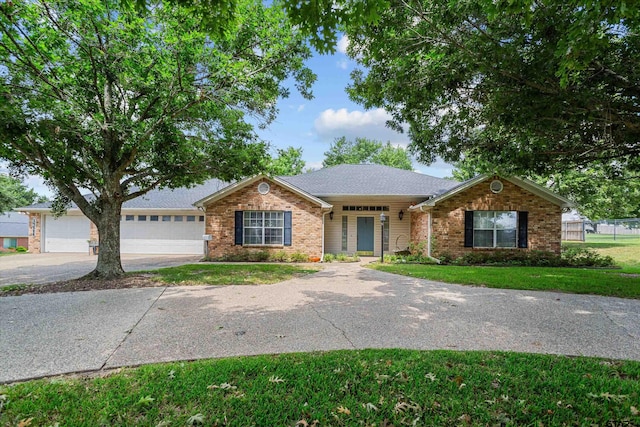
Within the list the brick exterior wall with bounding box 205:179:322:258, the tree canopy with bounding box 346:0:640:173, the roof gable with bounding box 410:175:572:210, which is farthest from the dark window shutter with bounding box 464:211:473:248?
the tree canopy with bounding box 346:0:640:173

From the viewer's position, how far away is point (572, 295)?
23.1 ft

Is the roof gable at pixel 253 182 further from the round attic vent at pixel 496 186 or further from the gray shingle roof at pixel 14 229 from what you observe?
the gray shingle roof at pixel 14 229

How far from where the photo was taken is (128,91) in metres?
8.90

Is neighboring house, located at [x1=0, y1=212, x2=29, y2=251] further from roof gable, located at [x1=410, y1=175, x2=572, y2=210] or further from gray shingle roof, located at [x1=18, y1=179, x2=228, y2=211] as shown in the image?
roof gable, located at [x1=410, y1=175, x2=572, y2=210]

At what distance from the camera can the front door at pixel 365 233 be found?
16297 millimetres

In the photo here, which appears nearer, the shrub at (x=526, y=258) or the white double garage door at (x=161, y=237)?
the shrub at (x=526, y=258)

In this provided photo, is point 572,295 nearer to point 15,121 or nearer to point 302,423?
point 302,423

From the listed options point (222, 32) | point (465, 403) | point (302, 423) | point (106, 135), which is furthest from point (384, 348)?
point (106, 135)

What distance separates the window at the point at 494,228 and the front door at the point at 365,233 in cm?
477

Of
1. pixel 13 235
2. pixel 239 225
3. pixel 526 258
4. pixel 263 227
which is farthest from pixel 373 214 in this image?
pixel 13 235

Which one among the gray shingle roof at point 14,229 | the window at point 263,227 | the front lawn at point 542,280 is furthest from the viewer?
the gray shingle roof at point 14,229

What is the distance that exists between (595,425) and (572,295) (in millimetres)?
5609

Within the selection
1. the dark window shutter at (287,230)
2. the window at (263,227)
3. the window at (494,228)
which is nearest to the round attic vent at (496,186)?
the window at (494,228)

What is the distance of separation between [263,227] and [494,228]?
32.5 feet
